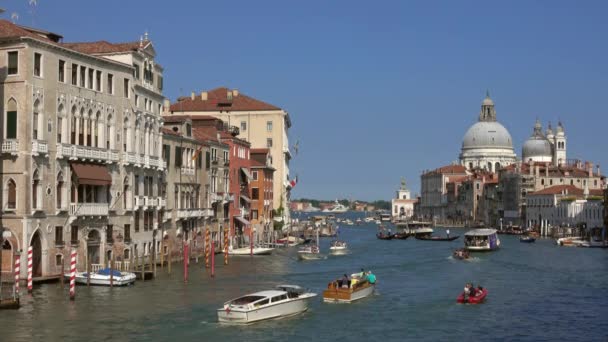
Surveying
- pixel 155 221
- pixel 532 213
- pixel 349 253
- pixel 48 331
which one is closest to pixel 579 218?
pixel 532 213

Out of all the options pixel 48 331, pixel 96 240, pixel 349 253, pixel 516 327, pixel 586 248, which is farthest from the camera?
pixel 586 248

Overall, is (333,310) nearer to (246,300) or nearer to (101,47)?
(246,300)

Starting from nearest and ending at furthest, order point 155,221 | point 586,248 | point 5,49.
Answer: point 5,49 → point 155,221 → point 586,248

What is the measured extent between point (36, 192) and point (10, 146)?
2088 mm

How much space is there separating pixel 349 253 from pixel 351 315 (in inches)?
1489

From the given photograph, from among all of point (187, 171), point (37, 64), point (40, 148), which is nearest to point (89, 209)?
point (40, 148)

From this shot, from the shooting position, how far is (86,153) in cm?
4103

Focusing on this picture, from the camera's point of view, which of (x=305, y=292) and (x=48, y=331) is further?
(x=305, y=292)

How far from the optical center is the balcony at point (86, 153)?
129ft

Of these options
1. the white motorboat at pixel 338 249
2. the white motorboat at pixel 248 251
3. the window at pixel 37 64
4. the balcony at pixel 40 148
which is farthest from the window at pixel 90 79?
the white motorboat at pixel 338 249

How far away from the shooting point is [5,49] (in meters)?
37.3

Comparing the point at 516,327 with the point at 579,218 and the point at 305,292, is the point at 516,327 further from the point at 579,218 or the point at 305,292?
the point at 579,218

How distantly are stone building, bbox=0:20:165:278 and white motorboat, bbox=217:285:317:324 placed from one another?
29.5 feet

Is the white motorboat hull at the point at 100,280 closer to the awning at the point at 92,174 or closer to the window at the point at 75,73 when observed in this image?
the awning at the point at 92,174
